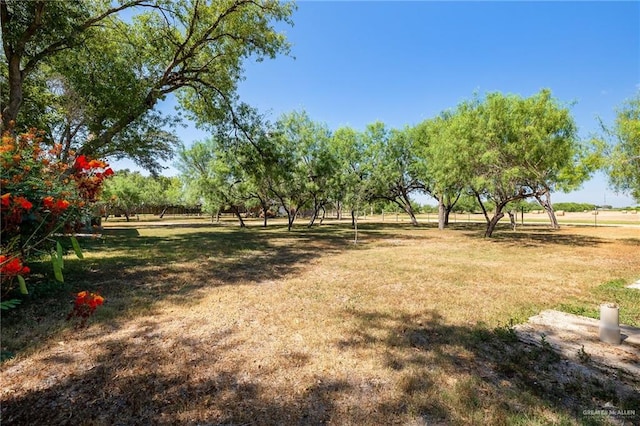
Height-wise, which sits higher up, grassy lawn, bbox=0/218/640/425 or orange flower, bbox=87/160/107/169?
orange flower, bbox=87/160/107/169

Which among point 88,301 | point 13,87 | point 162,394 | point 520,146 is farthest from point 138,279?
point 520,146

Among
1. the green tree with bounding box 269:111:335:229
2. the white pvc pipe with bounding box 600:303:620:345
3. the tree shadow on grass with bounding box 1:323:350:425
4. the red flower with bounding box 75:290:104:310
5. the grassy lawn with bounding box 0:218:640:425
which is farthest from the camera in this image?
the green tree with bounding box 269:111:335:229

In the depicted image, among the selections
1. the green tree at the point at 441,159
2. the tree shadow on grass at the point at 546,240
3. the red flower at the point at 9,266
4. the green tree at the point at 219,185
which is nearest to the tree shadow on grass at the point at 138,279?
the red flower at the point at 9,266

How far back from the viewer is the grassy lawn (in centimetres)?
249

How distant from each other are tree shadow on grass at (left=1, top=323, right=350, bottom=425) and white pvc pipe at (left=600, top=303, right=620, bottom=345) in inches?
140

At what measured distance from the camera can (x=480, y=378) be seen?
2980 mm

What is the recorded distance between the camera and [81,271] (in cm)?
719

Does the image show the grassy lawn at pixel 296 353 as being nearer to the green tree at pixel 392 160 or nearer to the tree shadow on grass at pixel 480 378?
the tree shadow on grass at pixel 480 378

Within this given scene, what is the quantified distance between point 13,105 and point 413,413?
10475mm

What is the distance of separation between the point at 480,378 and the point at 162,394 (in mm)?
3192

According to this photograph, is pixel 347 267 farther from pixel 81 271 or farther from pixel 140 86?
pixel 140 86

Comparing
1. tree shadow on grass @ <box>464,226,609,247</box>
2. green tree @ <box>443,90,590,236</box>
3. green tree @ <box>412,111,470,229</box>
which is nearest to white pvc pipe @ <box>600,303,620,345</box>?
green tree @ <box>443,90,590,236</box>

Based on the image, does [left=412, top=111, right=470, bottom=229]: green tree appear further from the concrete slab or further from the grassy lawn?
the concrete slab

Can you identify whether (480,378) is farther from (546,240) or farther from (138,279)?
(546,240)
